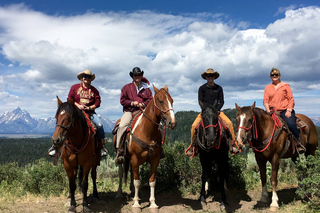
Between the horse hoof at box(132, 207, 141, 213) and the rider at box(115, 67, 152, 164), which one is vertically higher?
the rider at box(115, 67, 152, 164)

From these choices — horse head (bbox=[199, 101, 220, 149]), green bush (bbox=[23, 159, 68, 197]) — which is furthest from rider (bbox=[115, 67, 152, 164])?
green bush (bbox=[23, 159, 68, 197])

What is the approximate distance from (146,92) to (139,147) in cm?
183

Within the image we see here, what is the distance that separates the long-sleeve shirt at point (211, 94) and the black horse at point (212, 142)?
0.79 meters

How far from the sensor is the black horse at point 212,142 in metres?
5.79

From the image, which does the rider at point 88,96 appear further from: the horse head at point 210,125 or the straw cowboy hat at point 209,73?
the straw cowboy hat at point 209,73

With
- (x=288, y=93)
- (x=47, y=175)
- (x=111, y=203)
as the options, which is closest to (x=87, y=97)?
(x=111, y=203)

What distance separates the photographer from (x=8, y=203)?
7.01 metres

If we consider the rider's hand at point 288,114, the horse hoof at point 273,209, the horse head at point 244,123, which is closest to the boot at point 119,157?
the horse head at point 244,123

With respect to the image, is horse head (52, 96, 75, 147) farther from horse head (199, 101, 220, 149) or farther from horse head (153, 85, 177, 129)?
horse head (199, 101, 220, 149)

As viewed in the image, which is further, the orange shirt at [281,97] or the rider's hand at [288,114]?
the orange shirt at [281,97]

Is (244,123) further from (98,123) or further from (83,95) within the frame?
(83,95)

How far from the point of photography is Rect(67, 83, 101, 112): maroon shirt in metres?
6.79

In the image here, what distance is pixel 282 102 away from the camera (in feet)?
23.5

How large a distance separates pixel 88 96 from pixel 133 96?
1325 millimetres
